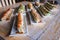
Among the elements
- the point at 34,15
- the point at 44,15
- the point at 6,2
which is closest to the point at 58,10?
the point at 44,15

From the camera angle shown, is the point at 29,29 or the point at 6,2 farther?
the point at 6,2

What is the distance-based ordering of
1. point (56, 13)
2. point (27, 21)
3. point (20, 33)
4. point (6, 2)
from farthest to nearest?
point (6, 2) < point (56, 13) < point (27, 21) < point (20, 33)

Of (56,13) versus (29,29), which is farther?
(56,13)

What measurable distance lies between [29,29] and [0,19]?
362 mm

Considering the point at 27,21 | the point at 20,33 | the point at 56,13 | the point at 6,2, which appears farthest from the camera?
the point at 6,2

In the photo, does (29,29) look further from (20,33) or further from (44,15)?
(44,15)

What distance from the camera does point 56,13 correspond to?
1.36 metres

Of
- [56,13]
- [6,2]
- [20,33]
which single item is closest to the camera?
[20,33]

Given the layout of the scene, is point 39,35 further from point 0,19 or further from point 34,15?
point 0,19

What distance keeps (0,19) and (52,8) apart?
65 cm

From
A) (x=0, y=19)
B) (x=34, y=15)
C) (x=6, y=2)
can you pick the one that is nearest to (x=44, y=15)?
(x=34, y=15)

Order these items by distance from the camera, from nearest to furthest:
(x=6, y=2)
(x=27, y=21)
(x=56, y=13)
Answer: (x=27, y=21) → (x=56, y=13) → (x=6, y=2)

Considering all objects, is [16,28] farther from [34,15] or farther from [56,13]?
[56,13]

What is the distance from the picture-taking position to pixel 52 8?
144 centimetres
